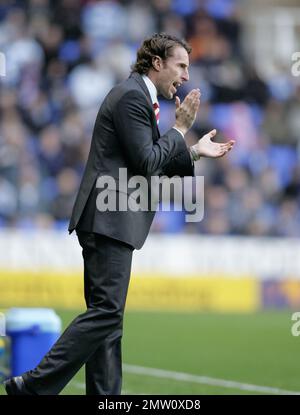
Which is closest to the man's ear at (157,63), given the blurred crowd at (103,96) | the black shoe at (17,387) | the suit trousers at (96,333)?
the suit trousers at (96,333)

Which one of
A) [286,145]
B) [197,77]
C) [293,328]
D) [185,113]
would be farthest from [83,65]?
[185,113]

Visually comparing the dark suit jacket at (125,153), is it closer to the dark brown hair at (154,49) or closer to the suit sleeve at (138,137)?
the suit sleeve at (138,137)

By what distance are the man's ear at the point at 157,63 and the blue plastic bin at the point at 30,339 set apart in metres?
2.37

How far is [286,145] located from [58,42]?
4.67 metres

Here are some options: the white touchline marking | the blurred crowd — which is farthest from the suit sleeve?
the blurred crowd

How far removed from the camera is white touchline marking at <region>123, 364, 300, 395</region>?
8.15 meters

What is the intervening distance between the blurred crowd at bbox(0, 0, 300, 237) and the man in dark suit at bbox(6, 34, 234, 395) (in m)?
9.77

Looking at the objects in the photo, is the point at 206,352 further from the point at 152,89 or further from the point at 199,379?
the point at 152,89

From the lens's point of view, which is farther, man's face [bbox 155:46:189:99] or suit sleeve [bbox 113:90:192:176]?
man's face [bbox 155:46:189:99]

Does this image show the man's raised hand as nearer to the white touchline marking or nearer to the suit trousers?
the suit trousers

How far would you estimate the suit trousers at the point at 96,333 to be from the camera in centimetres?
621

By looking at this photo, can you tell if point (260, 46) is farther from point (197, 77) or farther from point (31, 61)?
point (31, 61)

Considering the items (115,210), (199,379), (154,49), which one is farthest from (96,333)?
(199,379)
